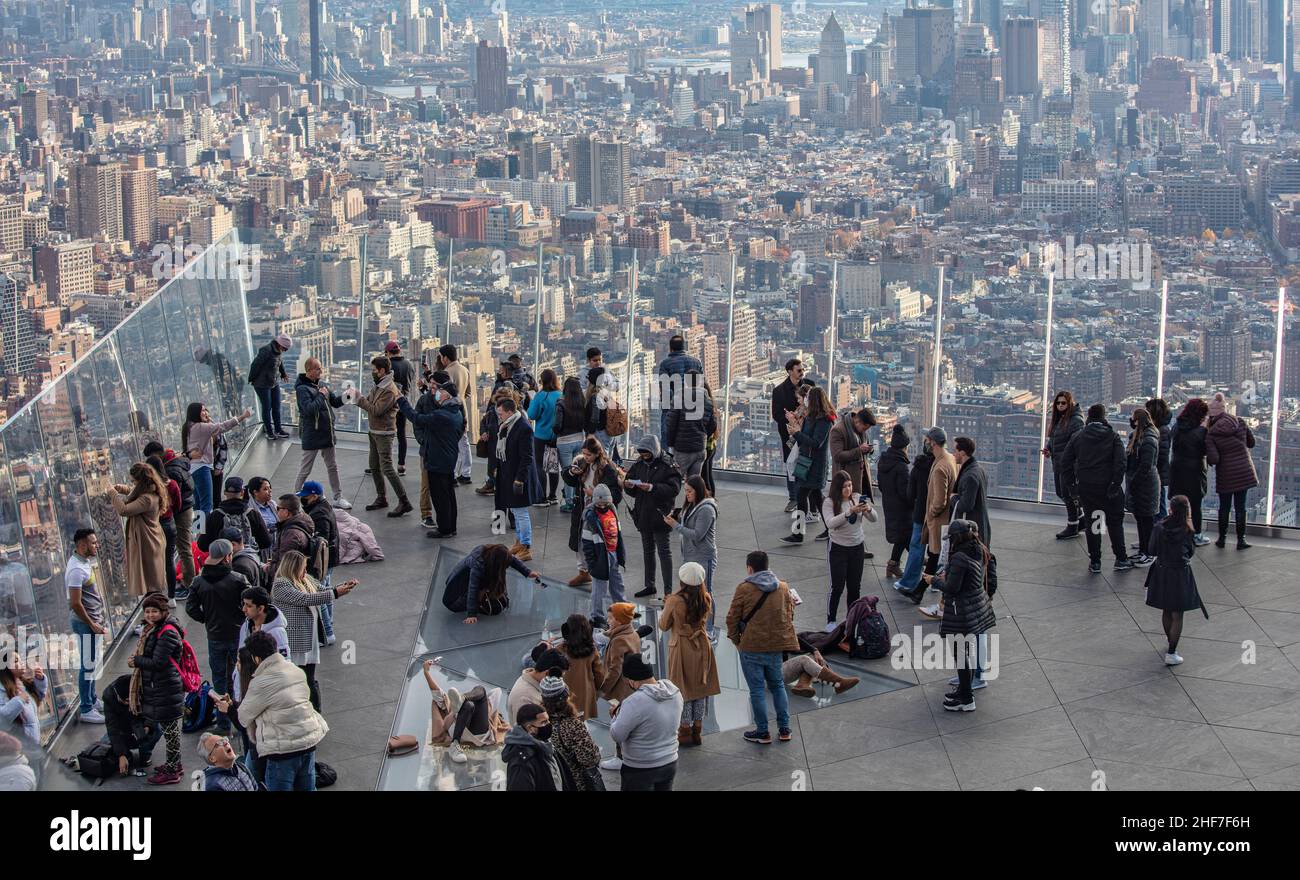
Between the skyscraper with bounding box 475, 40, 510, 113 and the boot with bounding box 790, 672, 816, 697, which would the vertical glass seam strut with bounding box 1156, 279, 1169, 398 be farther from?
the skyscraper with bounding box 475, 40, 510, 113

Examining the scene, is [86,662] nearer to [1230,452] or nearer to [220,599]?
[220,599]

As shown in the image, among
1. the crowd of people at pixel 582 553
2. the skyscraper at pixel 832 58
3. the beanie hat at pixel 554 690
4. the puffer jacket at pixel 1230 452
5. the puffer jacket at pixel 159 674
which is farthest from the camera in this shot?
the skyscraper at pixel 832 58

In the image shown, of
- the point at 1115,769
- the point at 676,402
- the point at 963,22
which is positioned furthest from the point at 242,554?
the point at 963,22

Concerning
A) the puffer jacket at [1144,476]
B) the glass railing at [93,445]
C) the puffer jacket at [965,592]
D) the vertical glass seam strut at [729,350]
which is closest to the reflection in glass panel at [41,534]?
the glass railing at [93,445]

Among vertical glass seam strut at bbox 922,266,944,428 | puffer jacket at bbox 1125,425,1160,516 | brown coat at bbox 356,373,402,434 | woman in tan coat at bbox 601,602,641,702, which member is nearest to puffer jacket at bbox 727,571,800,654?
woman in tan coat at bbox 601,602,641,702

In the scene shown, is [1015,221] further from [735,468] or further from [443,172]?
[735,468]

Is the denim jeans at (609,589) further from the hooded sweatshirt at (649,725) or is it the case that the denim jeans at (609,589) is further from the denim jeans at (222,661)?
the hooded sweatshirt at (649,725)
